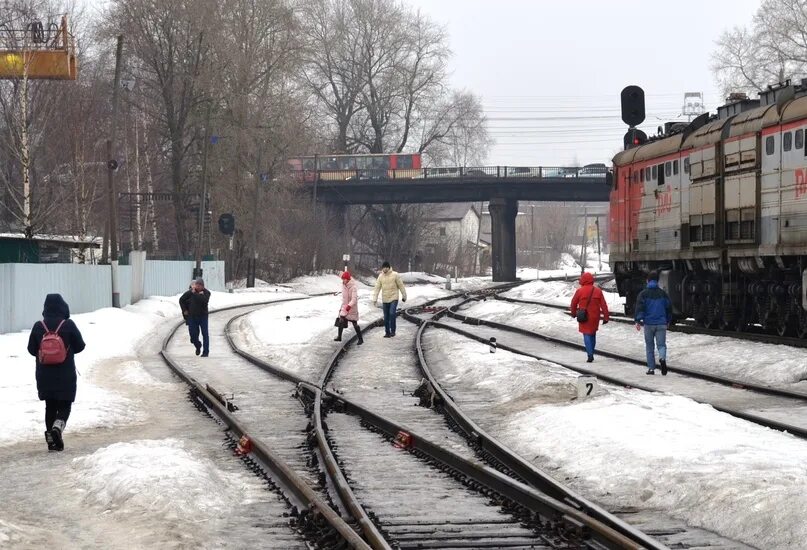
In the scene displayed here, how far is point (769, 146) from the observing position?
22.0 m

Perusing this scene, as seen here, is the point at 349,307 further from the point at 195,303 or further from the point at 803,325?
the point at 803,325

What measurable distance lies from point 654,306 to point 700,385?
1.98 metres

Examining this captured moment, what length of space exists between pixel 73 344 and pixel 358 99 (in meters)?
71.6

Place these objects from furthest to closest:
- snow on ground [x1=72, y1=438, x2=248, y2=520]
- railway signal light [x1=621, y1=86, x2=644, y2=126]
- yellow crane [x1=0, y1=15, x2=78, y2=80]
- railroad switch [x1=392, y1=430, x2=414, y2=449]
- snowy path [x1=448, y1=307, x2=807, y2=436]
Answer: yellow crane [x1=0, y1=15, x2=78, y2=80] → railway signal light [x1=621, y1=86, x2=644, y2=126] → snowy path [x1=448, y1=307, x2=807, y2=436] → railroad switch [x1=392, y1=430, x2=414, y2=449] → snow on ground [x1=72, y1=438, x2=248, y2=520]

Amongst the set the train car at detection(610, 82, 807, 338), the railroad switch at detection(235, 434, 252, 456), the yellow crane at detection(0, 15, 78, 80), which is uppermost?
the yellow crane at detection(0, 15, 78, 80)

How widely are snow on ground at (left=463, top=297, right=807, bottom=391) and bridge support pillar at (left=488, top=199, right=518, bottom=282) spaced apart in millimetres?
46786

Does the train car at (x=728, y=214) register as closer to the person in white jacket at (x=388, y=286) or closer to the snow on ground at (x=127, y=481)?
the person in white jacket at (x=388, y=286)

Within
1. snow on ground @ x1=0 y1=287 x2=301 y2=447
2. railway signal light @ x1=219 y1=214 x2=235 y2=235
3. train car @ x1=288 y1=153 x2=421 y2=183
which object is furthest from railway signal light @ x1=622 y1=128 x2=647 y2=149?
train car @ x1=288 y1=153 x2=421 y2=183

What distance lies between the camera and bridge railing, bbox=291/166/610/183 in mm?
78688

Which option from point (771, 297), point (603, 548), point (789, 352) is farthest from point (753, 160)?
point (603, 548)

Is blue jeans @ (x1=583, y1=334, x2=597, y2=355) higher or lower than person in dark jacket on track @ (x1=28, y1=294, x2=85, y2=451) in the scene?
lower

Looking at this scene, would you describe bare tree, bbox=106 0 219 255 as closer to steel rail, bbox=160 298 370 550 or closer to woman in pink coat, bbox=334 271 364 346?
woman in pink coat, bbox=334 271 364 346

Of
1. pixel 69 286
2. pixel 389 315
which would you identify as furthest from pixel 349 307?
pixel 69 286

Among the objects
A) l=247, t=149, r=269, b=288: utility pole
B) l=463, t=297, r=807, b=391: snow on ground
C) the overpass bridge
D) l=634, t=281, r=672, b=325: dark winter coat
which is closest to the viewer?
l=463, t=297, r=807, b=391: snow on ground
